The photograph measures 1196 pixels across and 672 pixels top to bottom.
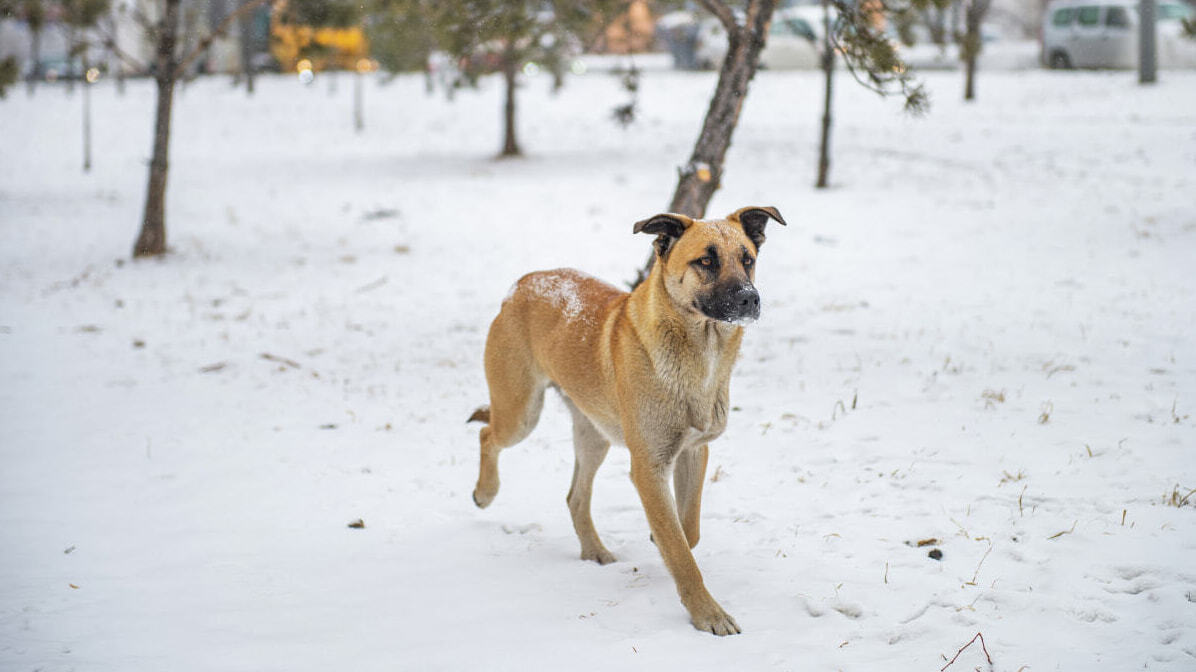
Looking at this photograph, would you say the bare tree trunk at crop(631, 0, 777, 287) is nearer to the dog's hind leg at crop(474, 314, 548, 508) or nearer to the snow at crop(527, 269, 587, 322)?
the snow at crop(527, 269, 587, 322)

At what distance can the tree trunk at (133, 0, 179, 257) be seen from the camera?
13500mm

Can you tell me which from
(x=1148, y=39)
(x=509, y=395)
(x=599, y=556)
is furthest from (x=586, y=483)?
(x=1148, y=39)

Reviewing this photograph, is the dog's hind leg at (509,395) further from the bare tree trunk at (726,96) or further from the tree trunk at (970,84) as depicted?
the tree trunk at (970,84)

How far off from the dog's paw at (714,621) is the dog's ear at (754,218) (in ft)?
5.38

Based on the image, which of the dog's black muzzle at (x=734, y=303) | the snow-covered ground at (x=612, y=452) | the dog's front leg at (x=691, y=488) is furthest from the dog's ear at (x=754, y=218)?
the snow-covered ground at (x=612, y=452)

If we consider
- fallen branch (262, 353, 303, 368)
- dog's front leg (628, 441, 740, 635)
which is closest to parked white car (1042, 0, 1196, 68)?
fallen branch (262, 353, 303, 368)

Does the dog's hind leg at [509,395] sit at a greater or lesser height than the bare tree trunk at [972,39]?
lesser

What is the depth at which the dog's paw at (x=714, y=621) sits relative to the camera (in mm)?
3855

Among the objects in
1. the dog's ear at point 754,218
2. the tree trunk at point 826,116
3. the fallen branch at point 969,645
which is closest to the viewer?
the fallen branch at point 969,645

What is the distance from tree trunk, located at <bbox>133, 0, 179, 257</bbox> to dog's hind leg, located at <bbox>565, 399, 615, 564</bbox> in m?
11.3

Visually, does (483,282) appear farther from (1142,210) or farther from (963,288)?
(1142,210)

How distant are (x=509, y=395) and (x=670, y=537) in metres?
1.30

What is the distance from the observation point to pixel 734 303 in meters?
3.66

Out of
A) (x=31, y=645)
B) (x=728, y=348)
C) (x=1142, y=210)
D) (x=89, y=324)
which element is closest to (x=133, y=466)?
(x=31, y=645)
